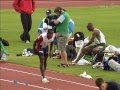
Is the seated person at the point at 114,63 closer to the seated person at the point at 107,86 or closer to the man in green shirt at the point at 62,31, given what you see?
the man in green shirt at the point at 62,31

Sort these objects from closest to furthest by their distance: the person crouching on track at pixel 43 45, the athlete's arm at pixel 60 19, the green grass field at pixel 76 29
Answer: the person crouching on track at pixel 43 45
the green grass field at pixel 76 29
the athlete's arm at pixel 60 19

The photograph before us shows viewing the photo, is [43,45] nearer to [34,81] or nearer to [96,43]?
[34,81]

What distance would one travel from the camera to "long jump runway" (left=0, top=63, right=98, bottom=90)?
14.4 metres

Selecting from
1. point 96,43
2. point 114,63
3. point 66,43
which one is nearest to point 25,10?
point 66,43

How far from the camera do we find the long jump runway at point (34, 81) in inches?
566

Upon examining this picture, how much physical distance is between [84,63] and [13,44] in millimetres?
6044

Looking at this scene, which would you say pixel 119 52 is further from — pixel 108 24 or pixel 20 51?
pixel 108 24

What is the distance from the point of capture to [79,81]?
15.2m

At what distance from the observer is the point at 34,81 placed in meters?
15.2

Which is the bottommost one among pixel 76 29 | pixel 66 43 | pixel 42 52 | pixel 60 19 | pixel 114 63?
pixel 76 29

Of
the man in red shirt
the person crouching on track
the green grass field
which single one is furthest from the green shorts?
the man in red shirt

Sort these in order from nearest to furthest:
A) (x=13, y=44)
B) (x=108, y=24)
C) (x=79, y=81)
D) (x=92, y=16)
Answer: (x=79, y=81), (x=13, y=44), (x=108, y=24), (x=92, y=16)

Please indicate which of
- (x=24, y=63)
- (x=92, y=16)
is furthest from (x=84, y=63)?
(x=92, y=16)

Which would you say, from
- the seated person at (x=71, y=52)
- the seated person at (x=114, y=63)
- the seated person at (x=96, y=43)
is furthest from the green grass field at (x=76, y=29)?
the seated person at (x=96, y=43)
